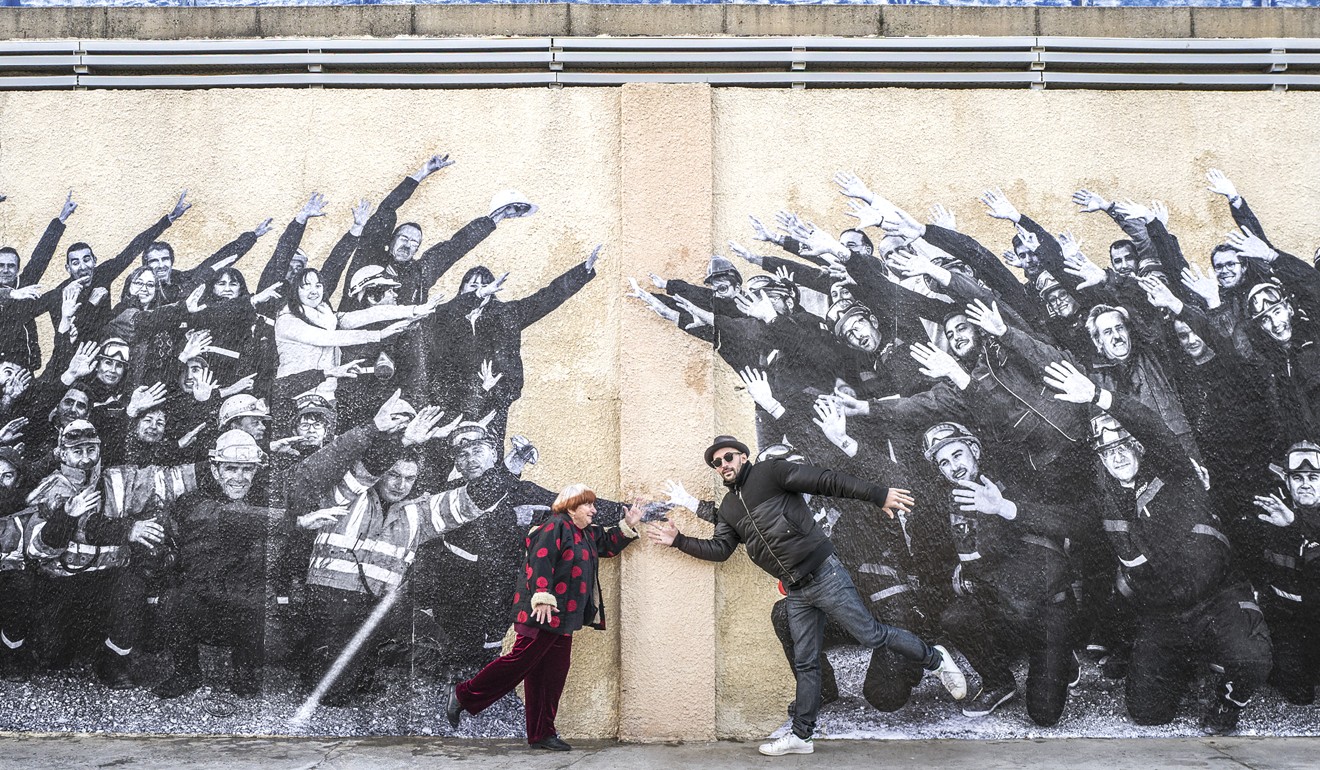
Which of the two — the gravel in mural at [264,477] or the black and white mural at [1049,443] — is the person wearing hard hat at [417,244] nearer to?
the gravel in mural at [264,477]

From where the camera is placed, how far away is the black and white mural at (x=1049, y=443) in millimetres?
5438

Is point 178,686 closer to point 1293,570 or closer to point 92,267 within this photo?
point 92,267

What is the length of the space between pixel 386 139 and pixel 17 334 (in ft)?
7.77

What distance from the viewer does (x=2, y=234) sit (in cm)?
588

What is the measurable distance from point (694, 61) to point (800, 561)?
9.67 ft

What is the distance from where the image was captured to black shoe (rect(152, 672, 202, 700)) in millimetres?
5512

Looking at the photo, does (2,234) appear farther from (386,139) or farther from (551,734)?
(551,734)

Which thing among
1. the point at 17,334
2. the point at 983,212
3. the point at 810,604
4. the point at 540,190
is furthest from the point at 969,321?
the point at 17,334

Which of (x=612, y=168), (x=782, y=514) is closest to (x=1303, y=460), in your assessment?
(x=782, y=514)

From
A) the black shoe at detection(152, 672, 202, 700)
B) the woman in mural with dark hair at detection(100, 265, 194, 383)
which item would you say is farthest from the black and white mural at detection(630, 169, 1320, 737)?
the black shoe at detection(152, 672, 202, 700)

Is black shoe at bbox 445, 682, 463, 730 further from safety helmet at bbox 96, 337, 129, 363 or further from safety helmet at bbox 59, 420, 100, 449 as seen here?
safety helmet at bbox 96, 337, 129, 363

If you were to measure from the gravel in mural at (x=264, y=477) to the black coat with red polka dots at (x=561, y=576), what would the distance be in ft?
1.26

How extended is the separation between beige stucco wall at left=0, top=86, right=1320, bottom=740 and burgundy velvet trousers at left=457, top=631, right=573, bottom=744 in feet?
2.99

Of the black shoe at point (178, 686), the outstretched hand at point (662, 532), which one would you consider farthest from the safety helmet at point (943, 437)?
the black shoe at point (178, 686)
